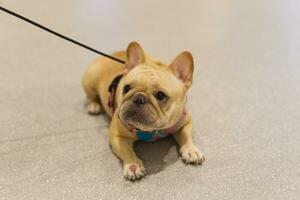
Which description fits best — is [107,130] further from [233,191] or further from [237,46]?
[237,46]

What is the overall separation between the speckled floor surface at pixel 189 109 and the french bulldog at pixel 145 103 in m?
0.05

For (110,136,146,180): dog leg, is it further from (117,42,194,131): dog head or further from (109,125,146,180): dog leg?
(117,42,194,131): dog head

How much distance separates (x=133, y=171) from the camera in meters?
1.13

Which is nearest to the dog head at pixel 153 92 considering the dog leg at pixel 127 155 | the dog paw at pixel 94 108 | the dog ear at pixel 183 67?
the dog ear at pixel 183 67

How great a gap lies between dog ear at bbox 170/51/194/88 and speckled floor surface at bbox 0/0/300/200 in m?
0.28

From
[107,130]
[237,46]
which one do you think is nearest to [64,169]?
[107,130]

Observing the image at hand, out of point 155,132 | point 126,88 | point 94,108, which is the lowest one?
point 94,108

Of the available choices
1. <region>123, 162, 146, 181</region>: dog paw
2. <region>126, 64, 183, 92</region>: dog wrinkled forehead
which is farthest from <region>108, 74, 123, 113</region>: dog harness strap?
<region>123, 162, 146, 181</region>: dog paw

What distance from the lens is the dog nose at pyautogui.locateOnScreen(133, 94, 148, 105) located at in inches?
40.8

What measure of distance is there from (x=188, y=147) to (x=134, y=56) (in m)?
0.35

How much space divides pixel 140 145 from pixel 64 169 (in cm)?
27

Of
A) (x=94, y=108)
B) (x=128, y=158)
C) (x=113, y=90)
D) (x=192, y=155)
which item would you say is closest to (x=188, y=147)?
(x=192, y=155)

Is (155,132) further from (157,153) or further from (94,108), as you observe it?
(94,108)

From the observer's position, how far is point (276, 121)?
4.66 ft
